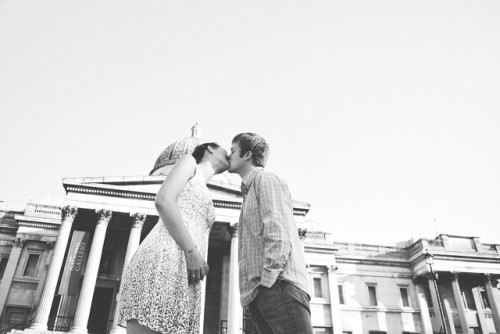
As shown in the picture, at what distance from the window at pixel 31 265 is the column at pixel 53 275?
7266 mm

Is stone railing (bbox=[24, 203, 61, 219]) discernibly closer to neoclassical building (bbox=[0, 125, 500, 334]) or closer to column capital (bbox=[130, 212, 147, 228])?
neoclassical building (bbox=[0, 125, 500, 334])

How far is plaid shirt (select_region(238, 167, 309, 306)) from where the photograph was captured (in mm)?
2854

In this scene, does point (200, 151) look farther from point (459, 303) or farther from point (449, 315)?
point (459, 303)

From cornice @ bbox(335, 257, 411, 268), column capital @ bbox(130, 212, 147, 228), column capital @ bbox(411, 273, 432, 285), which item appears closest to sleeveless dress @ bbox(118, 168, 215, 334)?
column capital @ bbox(130, 212, 147, 228)

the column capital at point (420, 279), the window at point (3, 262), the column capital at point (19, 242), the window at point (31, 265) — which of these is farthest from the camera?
the column capital at point (420, 279)

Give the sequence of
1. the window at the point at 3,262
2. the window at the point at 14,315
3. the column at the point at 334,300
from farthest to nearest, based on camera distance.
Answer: the window at the point at 3,262, the column at the point at 334,300, the window at the point at 14,315

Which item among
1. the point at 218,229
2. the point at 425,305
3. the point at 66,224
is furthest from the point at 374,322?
the point at 66,224

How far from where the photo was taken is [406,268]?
29.5 metres

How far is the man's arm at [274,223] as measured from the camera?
281 centimetres

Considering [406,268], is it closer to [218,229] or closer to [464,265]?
[464,265]

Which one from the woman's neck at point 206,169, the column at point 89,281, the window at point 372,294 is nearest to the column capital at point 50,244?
the column at point 89,281

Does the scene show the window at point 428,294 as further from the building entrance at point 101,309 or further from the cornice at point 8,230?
the cornice at point 8,230

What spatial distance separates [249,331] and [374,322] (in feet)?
36.3

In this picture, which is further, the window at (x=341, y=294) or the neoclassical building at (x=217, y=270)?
the window at (x=341, y=294)
